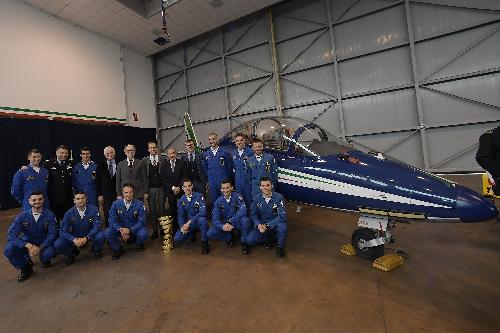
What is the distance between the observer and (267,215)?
14.7 ft

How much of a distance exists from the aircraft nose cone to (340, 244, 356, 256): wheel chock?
55.6 inches

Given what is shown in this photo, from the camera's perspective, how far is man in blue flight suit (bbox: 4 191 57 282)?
3.95m

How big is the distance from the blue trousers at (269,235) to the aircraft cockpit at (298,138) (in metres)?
1.34

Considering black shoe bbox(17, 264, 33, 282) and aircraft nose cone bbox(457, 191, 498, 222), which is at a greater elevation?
aircraft nose cone bbox(457, 191, 498, 222)

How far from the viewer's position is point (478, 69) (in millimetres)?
10102

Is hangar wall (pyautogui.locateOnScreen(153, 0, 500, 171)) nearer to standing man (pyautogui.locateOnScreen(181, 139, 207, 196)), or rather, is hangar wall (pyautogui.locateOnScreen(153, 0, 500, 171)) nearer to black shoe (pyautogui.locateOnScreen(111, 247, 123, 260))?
standing man (pyautogui.locateOnScreen(181, 139, 207, 196))

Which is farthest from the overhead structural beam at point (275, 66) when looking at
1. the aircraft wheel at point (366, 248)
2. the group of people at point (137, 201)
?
the aircraft wheel at point (366, 248)

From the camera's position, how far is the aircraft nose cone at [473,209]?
3.05 m

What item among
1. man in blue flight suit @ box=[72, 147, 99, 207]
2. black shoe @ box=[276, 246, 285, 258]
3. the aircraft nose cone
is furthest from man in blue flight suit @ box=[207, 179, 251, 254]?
man in blue flight suit @ box=[72, 147, 99, 207]

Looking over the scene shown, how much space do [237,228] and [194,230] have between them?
3.04ft

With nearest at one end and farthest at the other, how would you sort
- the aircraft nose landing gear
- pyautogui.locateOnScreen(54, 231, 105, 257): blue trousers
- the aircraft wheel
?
1. the aircraft nose landing gear
2. the aircraft wheel
3. pyautogui.locateOnScreen(54, 231, 105, 257): blue trousers

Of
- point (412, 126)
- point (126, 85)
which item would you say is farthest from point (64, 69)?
Answer: point (412, 126)

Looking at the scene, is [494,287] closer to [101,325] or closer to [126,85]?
[101,325]

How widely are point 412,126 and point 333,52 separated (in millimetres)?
4731
